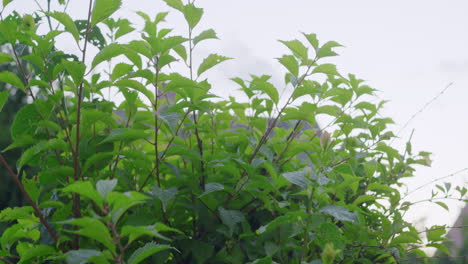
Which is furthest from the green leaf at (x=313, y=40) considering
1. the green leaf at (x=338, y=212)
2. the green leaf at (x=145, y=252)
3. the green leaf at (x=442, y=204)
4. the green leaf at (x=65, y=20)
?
the green leaf at (x=442, y=204)

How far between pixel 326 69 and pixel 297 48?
13 centimetres

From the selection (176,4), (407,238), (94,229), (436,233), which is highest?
(176,4)

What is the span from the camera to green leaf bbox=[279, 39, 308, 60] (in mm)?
1615

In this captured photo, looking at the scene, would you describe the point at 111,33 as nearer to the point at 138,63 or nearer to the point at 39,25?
the point at 39,25

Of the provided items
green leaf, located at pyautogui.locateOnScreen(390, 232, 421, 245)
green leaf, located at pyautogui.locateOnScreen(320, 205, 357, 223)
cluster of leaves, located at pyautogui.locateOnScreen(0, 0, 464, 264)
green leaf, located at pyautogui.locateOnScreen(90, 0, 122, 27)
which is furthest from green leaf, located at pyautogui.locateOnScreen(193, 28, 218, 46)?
green leaf, located at pyautogui.locateOnScreen(390, 232, 421, 245)

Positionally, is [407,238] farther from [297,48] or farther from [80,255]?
[80,255]

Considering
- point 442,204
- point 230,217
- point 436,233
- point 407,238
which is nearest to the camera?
point 230,217

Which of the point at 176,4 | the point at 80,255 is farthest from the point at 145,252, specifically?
the point at 176,4

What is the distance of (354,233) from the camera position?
6.16ft

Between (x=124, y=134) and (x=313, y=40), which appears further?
(x=313, y=40)

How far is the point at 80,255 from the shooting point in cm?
101

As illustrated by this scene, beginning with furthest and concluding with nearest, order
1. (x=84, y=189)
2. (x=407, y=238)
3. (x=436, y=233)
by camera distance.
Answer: (x=436, y=233) < (x=407, y=238) < (x=84, y=189)

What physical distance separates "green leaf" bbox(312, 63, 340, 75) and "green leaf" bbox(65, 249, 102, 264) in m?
1.00

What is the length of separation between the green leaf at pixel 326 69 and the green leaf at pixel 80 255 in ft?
3.28
